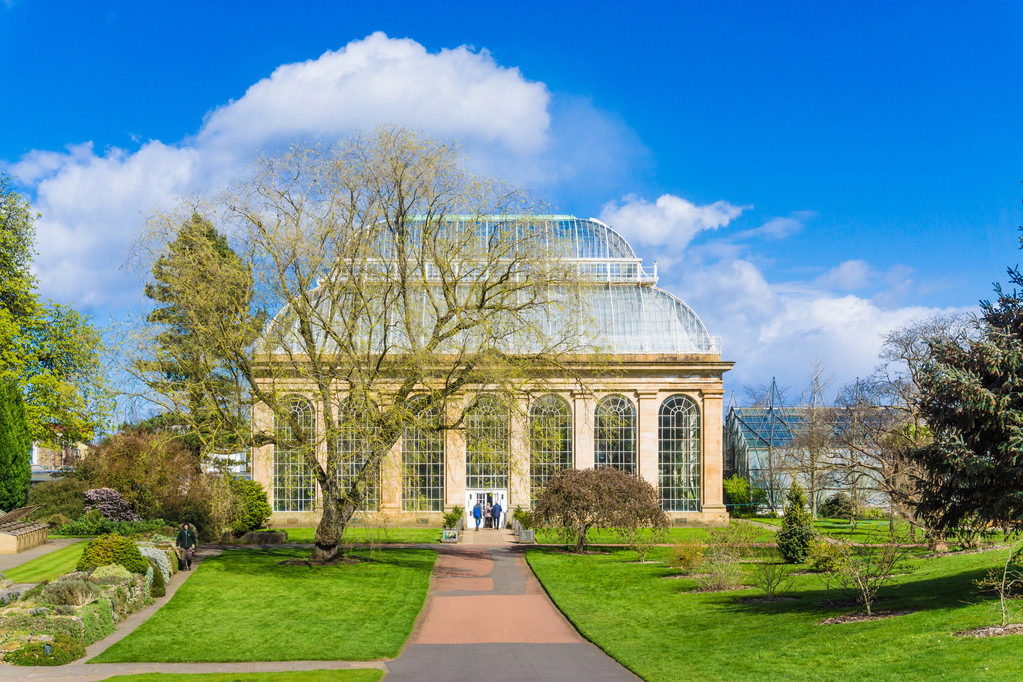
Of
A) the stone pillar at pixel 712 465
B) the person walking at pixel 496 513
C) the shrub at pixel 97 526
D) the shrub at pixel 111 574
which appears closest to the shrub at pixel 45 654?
the shrub at pixel 111 574

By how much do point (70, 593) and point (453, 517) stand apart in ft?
76.6

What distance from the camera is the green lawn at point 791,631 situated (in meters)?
13.8

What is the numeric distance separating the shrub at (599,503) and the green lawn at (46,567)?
637 inches

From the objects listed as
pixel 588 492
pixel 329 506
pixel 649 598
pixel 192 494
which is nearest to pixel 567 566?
pixel 588 492

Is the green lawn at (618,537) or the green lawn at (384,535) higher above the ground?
the green lawn at (384,535)

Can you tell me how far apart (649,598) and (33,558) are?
64.9 feet

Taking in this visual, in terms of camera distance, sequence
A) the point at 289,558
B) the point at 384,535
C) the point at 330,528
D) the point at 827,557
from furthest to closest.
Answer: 1. the point at 384,535
2. the point at 289,558
3. the point at 330,528
4. the point at 827,557

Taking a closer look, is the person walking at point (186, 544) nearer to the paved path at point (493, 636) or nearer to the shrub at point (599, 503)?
the paved path at point (493, 636)

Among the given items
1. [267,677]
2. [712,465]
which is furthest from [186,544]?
[712,465]

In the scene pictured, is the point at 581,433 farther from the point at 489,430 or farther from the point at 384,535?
the point at 489,430

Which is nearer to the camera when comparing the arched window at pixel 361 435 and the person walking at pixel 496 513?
the arched window at pixel 361 435

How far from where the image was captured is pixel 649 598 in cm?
2459

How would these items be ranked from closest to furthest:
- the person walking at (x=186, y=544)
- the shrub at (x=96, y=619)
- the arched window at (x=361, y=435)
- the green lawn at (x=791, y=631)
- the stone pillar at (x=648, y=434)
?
the green lawn at (x=791, y=631) → the shrub at (x=96, y=619) → the arched window at (x=361, y=435) → the person walking at (x=186, y=544) → the stone pillar at (x=648, y=434)

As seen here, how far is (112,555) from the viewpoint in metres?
22.8
